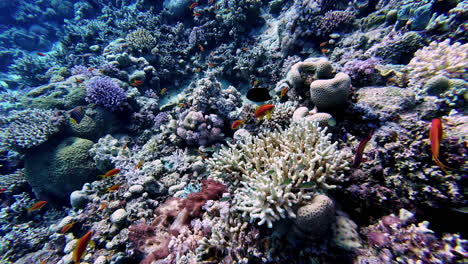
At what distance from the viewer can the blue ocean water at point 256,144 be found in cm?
226

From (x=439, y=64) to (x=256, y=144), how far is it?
144 inches

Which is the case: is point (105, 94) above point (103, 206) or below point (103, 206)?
above

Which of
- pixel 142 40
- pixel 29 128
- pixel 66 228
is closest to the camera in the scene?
pixel 66 228

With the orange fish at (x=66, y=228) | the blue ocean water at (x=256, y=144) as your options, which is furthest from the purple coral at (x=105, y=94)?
the orange fish at (x=66, y=228)

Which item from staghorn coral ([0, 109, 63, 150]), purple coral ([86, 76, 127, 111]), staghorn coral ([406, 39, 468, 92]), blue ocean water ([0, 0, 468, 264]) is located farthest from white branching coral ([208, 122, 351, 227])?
staghorn coral ([0, 109, 63, 150])

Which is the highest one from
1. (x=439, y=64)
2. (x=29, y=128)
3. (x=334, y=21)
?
(x=334, y=21)

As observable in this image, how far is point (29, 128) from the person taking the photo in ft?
20.6

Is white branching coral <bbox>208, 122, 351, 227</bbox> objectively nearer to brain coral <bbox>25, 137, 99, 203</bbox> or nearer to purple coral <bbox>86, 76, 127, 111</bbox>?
brain coral <bbox>25, 137, 99, 203</bbox>

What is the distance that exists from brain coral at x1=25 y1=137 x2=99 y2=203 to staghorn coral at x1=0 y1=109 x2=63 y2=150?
1.26 ft

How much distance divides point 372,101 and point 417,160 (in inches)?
53.0

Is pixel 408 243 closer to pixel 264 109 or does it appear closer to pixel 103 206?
pixel 264 109

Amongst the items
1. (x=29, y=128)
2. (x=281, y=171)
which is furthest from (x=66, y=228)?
(x=281, y=171)

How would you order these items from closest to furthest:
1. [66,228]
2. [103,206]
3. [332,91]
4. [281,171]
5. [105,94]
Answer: [281,171]
[332,91]
[66,228]
[103,206]
[105,94]

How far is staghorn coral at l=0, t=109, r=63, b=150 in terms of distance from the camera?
6.17m
